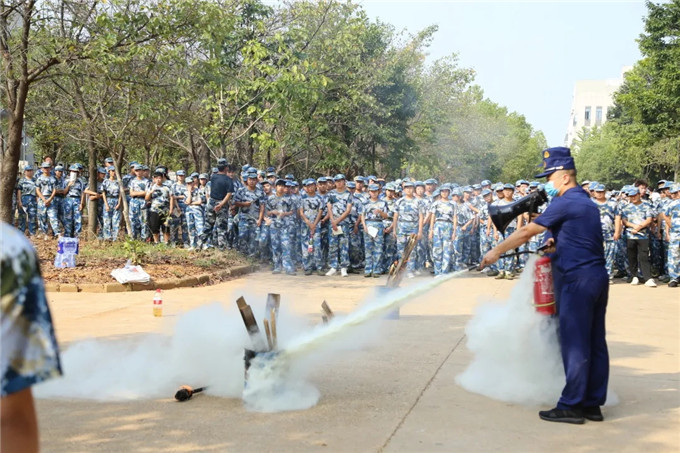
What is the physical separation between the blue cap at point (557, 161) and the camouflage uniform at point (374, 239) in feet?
31.0

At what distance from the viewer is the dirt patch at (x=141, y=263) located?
1159 cm

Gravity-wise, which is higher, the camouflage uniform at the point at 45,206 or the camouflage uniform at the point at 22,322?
the camouflage uniform at the point at 45,206

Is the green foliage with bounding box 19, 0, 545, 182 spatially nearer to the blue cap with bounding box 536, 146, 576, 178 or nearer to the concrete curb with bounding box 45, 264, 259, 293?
the concrete curb with bounding box 45, 264, 259, 293

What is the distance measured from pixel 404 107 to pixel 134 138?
500 inches

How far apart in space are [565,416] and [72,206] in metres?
16.3

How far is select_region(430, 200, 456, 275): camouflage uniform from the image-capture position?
1487cm

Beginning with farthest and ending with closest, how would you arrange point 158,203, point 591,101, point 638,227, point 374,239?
point 591,101 → point 158,203 → point 374,239 → point 638,227

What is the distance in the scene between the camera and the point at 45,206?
59.6 feet

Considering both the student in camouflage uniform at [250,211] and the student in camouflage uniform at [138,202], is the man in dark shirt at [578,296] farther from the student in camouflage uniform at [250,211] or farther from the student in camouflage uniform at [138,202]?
the student in camouflage uniform at [138,202]

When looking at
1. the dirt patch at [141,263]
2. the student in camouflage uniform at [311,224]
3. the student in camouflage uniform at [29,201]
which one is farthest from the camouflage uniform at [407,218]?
the student in camouflage uniform at [29,201]

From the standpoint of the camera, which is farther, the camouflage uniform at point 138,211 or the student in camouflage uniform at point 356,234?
the camouflage uniform at point 138,211

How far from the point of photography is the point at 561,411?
16.3ft

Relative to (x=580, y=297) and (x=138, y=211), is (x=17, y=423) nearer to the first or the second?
(x=580, y=297)

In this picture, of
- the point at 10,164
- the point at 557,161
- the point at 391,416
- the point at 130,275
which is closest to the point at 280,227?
the point at 130,275
